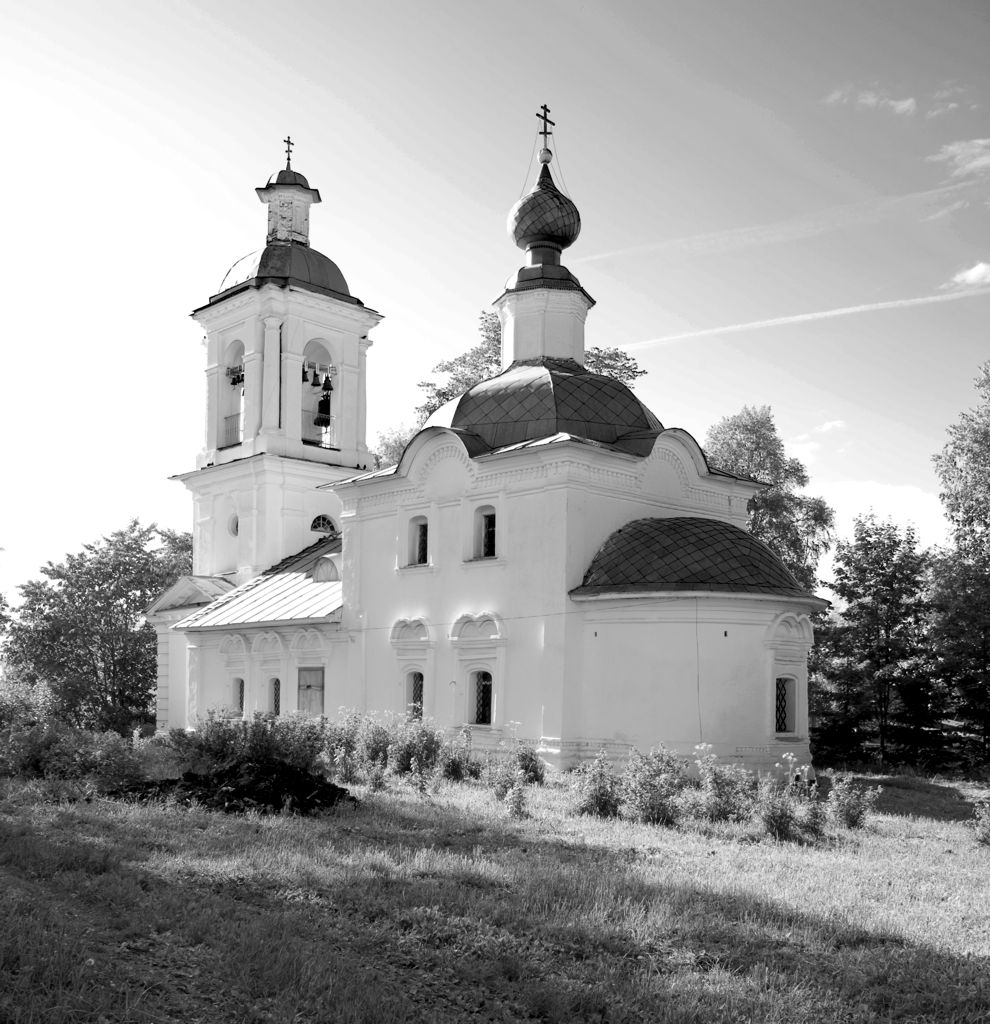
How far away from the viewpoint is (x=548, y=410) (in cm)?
1828

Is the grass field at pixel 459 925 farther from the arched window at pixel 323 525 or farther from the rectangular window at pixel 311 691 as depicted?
the arched window at pixel 323 525

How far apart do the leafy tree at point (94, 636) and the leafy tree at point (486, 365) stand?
419 inches

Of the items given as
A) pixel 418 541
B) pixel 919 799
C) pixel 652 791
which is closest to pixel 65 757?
pixel 652 791

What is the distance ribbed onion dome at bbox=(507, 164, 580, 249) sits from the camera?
69.7ft

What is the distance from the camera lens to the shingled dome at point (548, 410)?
60.0ft

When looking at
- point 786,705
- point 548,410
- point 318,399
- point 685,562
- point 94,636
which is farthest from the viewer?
point 94,636

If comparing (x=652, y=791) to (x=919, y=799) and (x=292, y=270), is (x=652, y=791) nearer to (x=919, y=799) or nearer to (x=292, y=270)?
(x=919, y=799)

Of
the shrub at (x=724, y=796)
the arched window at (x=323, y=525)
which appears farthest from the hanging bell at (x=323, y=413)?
the shrub at (x=724, y=796)

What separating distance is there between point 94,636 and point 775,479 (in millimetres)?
19624

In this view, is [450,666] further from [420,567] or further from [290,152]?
[290,152]

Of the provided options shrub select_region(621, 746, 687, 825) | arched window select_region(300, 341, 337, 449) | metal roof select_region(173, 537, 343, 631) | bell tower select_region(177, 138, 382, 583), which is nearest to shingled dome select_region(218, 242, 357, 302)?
bell tower select_region(177, 138, 382, 583)

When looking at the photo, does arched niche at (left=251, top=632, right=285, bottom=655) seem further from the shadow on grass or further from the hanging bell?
the shadow on grass

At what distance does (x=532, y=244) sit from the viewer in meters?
21.7

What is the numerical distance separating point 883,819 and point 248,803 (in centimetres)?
737
